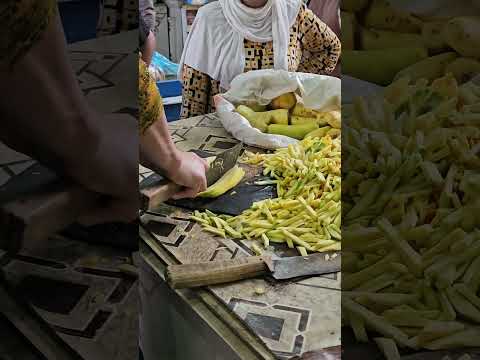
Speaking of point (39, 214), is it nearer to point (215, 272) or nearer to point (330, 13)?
point (215, 272)

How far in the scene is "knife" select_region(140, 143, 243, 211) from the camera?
5.30 ft

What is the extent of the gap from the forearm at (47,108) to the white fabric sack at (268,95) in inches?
59.1

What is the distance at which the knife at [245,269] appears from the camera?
132 cm

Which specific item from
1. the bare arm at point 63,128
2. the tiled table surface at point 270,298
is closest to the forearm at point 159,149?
the tiled table surface at point 270,298

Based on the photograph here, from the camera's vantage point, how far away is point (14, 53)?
0.66m

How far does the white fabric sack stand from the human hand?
19.6 inches

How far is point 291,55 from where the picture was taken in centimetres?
285

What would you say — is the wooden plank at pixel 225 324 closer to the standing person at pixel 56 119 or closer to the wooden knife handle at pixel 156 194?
the wooden knife handle at pixel 156 194

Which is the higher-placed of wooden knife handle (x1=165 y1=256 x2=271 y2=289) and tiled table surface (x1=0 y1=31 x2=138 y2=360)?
tiled table surface (x1=0 y1=31 x2=138 y2=360)

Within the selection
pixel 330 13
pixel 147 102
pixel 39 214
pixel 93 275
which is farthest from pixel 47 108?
pixel 330 13

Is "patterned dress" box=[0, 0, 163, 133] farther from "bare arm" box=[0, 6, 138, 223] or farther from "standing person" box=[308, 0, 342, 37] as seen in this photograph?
"standing person" box=[308, 0, 342, 37]

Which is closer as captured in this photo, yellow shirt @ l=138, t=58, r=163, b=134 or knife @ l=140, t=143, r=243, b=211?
yellow shirt @ l=138, t=58, r=163, b=134

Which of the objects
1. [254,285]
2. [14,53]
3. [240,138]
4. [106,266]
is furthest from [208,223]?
[14,53]

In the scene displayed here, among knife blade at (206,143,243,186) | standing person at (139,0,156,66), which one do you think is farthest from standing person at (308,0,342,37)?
standing person at (139,0,156,66)
